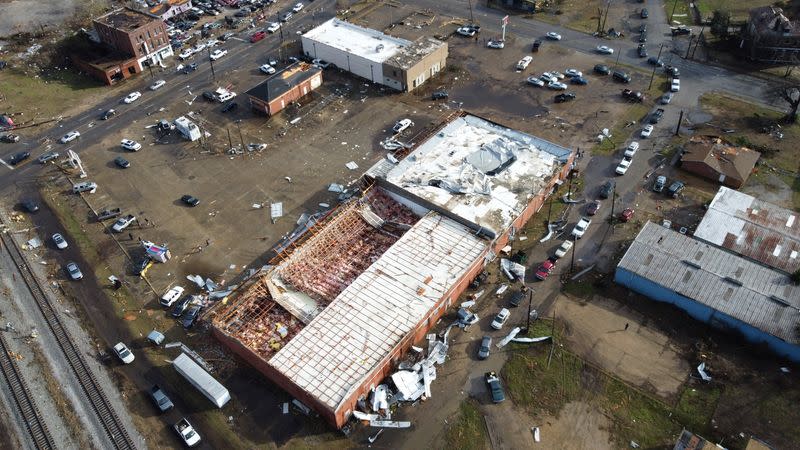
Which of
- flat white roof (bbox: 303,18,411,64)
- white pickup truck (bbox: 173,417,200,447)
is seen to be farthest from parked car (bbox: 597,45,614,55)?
white pickup truck (bbox: 173,417,200,447)

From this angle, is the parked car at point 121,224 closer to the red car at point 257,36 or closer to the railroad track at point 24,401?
the railroad track at point 24,401

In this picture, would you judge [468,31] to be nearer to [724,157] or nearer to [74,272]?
[724,157]

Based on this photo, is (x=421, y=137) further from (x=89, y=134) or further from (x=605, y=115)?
(x=89, y=134)

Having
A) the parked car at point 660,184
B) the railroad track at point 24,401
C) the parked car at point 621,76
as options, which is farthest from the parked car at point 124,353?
the parked car at point 621,76

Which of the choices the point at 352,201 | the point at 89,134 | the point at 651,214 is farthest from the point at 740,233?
the point at 89,134

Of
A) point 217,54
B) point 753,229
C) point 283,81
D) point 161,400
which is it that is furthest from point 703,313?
point 217,54

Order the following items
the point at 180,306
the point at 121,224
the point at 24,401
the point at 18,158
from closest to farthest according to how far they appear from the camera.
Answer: the point at 24,401
the point at 180,306
the point at 121,224
the point at 18,158
